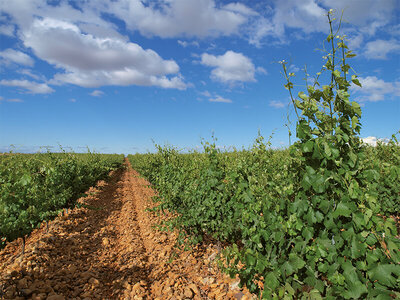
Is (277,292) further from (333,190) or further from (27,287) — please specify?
(27,287)

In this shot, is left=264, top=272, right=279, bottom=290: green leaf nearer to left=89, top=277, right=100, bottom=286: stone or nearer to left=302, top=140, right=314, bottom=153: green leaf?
left=302, top=140, right=314, bottom=153: green leaf

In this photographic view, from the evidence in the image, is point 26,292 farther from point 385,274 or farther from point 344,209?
point 385,274

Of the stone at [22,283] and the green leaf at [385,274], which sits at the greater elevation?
the green leaf at [385,274]

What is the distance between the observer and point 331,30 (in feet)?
7.63

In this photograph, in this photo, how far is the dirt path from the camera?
4.30 m

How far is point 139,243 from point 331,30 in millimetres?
6577

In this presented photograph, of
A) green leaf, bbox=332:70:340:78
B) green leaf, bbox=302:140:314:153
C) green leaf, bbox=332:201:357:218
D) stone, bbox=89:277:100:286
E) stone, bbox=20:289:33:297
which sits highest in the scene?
green leaf, bbox=332:70:340:78

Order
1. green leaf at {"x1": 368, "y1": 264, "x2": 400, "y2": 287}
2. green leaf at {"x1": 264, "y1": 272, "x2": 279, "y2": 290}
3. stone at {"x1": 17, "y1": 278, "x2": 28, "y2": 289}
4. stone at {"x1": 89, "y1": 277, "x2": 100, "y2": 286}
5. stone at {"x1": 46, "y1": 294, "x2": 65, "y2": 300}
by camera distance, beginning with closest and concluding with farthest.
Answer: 1. green leaf at {"x1": 368, "y1": 264, "x2": 400, "y2": 287}
2. green leaf at {"x1": 264, "y1": 272, "x2": 279, "y2": 290}
3. stone at {"x1": 46, "y1": 294, "x2": 65, "y2": 300}
4. stone at {"x1": 17, "y1": 278, "x2": 28, "y2": 289}
5. stone at {"x1": 89, "y1": 277, "x2": 100, "y2": 286}

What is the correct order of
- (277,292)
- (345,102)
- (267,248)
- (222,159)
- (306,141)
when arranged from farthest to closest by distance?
1. (222,159)
2. (267,248)
3. (277,292)
4. (306,141)
5. (345,102)

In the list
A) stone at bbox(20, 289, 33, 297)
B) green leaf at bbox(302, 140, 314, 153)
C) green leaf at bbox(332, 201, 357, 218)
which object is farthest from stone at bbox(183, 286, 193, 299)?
green leaf at bbox(302, 140, 314, 153)

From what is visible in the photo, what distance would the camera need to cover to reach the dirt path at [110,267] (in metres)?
4.30

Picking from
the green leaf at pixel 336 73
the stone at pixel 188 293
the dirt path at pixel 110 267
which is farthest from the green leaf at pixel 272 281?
the green leaf at pixel 336 73

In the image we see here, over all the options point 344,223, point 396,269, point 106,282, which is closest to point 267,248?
point 344,223

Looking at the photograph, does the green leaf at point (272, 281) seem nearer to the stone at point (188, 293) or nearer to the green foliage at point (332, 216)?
the green foliage at point (332, 216)
